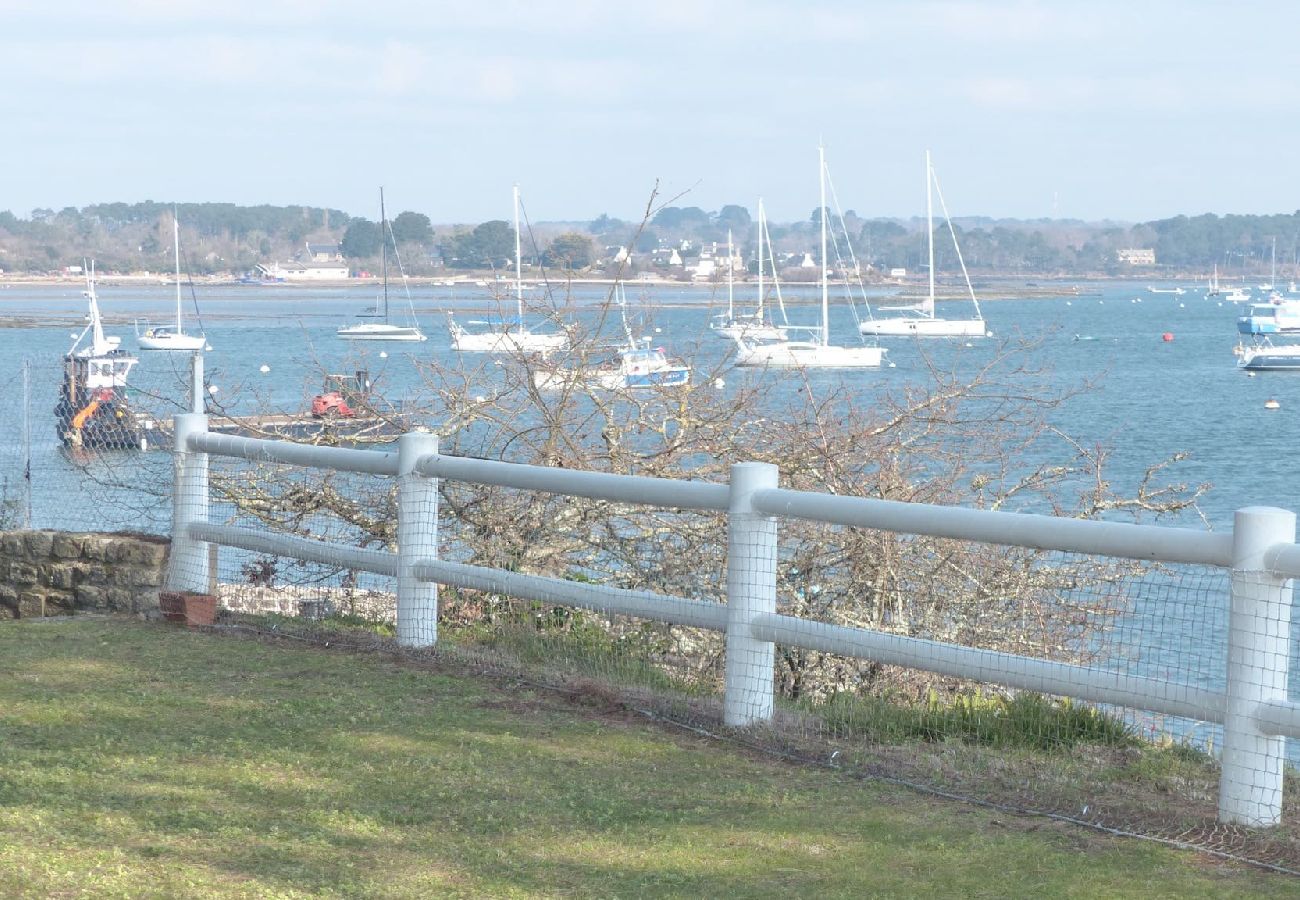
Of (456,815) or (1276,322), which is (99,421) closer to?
(456,815)

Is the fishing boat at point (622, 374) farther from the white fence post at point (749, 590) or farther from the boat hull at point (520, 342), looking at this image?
the white fence post at point (749, 590)

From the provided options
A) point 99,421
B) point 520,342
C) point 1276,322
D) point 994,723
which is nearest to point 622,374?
point 520,342

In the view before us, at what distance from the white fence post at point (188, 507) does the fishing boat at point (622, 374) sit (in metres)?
2.62

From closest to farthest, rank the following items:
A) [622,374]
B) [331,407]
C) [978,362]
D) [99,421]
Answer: [622,374] → [331,407] → [99,421] → [978,362]

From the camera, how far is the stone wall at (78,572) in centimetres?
976

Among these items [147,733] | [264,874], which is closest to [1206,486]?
[147,733]

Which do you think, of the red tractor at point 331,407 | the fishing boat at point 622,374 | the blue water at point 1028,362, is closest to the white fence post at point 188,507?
the red tractor at point 331,407

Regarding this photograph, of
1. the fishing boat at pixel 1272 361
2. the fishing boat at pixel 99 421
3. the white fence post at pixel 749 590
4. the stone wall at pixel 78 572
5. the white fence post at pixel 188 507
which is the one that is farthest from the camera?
the fishing boat at pixel 1272 361

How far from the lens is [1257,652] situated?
5.35 metres

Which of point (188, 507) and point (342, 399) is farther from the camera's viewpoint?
point (342, 399)

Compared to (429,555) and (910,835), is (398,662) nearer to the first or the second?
(429,555)

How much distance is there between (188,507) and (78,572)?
920mm

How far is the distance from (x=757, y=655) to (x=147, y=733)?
2.41m

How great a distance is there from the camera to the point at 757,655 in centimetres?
679
